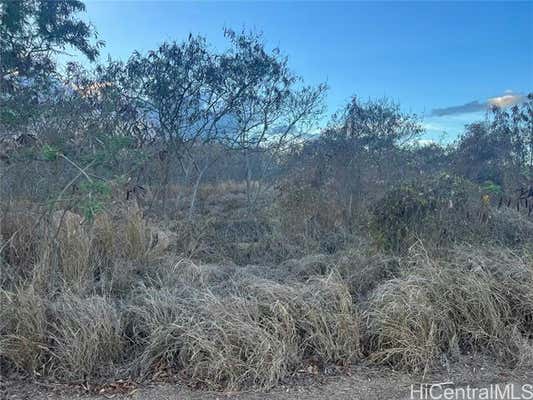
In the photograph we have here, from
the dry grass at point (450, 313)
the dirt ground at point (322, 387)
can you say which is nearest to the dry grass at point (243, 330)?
the dirt ground at point (322, 387)

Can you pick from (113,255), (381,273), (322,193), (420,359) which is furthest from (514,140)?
(113,255)

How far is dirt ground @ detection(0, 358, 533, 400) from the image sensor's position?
3.21 meters

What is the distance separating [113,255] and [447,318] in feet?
12.0

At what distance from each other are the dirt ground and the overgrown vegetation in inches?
4.5

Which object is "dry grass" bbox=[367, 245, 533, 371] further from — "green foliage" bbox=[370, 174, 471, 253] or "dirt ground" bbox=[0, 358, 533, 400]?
"green foliage" bbox=[370, 174, 471, 253]

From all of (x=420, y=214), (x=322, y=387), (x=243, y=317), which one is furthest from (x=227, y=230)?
(x=322, y=387)

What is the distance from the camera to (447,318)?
13.3 feet

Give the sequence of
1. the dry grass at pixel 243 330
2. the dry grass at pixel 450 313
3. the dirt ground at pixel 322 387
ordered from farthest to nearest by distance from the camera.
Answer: the dry grass at pixel 450 313
the dry grass at pixel 243 330
the dirt ground at pixel 322 387

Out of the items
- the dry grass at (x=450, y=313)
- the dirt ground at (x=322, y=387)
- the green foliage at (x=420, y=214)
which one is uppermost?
the green foliage at (x=420, y=214)

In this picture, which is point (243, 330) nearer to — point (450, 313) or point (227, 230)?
point (450, 313)

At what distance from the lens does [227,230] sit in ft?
25.4

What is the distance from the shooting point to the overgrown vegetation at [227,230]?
144 inches

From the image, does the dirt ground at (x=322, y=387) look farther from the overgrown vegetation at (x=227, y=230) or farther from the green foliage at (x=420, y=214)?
the green foliage at (x=420, y=214)

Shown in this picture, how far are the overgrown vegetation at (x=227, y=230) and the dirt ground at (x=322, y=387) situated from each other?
0.11 m
